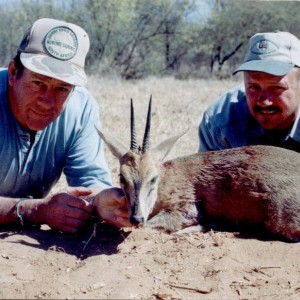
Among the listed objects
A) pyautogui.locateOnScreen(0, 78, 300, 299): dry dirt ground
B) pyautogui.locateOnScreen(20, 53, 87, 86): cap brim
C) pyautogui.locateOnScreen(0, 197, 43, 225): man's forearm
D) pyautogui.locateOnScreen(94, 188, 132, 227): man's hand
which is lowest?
pyautogui.locateOnScreen(0, 78, 300, 299): dry dirt ground

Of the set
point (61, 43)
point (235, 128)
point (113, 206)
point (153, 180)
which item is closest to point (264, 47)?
point (235, 128)

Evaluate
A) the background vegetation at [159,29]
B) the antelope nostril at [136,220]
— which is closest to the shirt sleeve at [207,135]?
the antelope nostril at [136,220]

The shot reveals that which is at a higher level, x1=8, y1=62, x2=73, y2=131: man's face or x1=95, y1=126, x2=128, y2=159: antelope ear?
x1=8, y1=62, x2=73, y2=131: man's face

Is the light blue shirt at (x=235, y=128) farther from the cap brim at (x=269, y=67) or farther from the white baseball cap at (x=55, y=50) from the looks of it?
the white baseball cap at (x=55, y=50)

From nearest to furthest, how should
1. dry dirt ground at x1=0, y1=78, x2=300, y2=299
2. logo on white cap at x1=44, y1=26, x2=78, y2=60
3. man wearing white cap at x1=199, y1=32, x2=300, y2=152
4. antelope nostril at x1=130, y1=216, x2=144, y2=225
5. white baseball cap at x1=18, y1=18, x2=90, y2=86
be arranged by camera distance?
1. dry dirt ground at x1=0, y1=78, x2=300, y2=299
2. antelope nostril at x1=130, y1=216, x2=144, y2=225
3. white baseball cap at x1=18, y1=18, x2=90, y2=86
4. logo on white cap at x1=44, y1=26, x2=78, y2=60
5. man wearing white cap at x1=199, y1=32, x2=300, y2=152

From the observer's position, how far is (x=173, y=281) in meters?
4.65

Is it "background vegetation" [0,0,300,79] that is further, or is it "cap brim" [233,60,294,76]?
"background vegetation" [0,0,300,79]

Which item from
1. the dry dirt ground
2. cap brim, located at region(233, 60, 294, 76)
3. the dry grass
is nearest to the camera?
the dry dirt ground

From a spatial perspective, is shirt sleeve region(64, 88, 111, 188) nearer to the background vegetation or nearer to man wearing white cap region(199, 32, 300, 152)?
man wearing white cap region(199, 32, 300, 152)

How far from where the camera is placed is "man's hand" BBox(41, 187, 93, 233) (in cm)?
553

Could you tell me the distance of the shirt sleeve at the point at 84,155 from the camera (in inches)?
253

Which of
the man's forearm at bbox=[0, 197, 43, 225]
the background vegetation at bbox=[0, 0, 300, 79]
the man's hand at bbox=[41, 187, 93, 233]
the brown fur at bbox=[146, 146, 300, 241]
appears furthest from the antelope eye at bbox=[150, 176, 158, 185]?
the background vegetation at bbox=[0, 0, 300, 79]

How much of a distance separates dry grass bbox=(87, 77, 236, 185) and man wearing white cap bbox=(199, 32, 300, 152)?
8.12 ft

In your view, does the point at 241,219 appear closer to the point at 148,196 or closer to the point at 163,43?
the point at 148,196
